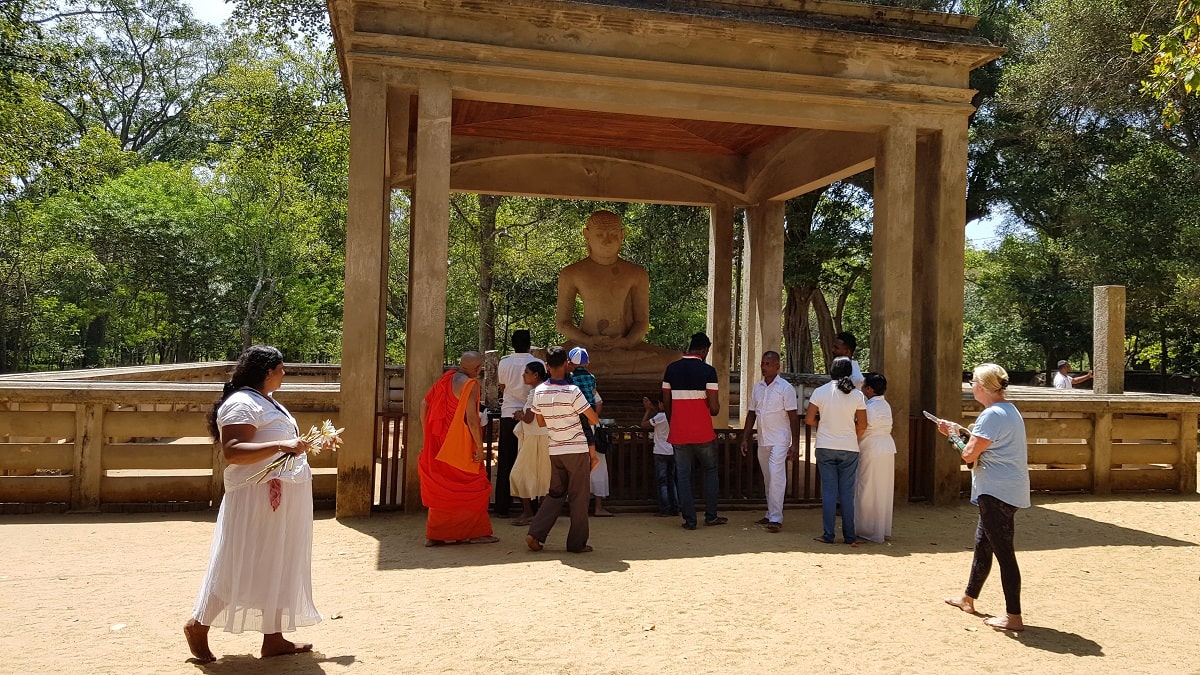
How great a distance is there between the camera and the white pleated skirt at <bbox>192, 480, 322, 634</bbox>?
3959mm

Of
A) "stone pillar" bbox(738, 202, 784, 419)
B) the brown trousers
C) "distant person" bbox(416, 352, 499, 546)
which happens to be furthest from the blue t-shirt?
"stone pillar" bbox(738, 202, 784, 419)

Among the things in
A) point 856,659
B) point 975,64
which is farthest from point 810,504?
point 975,64

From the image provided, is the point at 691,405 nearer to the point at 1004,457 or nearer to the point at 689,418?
the point at 689,418

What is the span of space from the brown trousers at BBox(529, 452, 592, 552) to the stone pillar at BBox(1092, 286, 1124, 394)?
8.73 m

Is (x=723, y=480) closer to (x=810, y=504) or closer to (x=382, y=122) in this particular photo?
(x=810, y=504)

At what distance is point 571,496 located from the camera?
6.50 meters

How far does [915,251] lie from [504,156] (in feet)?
18.8

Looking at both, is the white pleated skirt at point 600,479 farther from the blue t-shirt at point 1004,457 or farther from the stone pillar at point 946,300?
the blue t-shirt at point 1004,457

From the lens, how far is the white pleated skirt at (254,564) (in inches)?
156

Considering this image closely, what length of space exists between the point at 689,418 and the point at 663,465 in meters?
0.86

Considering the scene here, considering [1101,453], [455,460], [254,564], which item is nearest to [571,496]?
[455,460]

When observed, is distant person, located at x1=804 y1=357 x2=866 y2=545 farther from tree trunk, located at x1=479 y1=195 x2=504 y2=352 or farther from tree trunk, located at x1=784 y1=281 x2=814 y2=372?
tree trunk, located at x1=784 y1=281 x2=814 y2=372

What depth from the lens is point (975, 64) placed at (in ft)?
29.2

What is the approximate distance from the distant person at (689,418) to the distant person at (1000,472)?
279 cm
